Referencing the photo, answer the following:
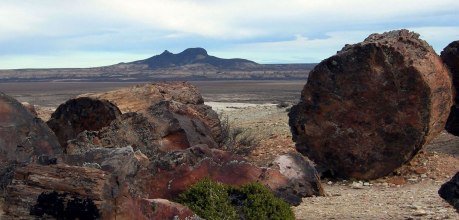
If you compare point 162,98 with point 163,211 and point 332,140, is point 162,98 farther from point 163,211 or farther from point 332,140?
point 163,211

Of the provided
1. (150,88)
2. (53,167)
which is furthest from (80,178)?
(150,88)

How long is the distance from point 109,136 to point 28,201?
11.0 feet

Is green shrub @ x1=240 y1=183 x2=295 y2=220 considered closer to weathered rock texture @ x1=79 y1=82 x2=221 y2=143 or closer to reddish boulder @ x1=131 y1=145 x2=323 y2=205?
reddish boulder @ x1=131 y1=145 x2=323 y2=205

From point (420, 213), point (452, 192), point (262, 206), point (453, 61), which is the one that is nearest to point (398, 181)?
point (453, 61)

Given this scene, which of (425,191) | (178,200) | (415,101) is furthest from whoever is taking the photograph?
(415,101)

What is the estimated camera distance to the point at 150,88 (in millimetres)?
9695

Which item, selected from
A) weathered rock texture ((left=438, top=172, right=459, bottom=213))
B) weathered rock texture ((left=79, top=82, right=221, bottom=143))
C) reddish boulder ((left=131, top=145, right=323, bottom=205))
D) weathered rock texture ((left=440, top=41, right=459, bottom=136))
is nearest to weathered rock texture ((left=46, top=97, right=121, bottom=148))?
weathered rock texture ((left=79, top=82, right=221, bottom=143))

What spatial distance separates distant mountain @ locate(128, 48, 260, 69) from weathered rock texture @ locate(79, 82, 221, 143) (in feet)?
447

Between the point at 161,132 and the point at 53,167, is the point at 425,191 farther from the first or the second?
the point at 53,167

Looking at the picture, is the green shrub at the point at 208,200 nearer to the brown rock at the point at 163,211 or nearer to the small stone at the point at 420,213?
the brown rock at the point at 163,211

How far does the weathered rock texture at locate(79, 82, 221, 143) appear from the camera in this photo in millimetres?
9070

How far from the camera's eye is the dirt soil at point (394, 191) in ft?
17.7

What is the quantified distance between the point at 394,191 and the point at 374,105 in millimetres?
1318

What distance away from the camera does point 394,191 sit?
7.14 meters
